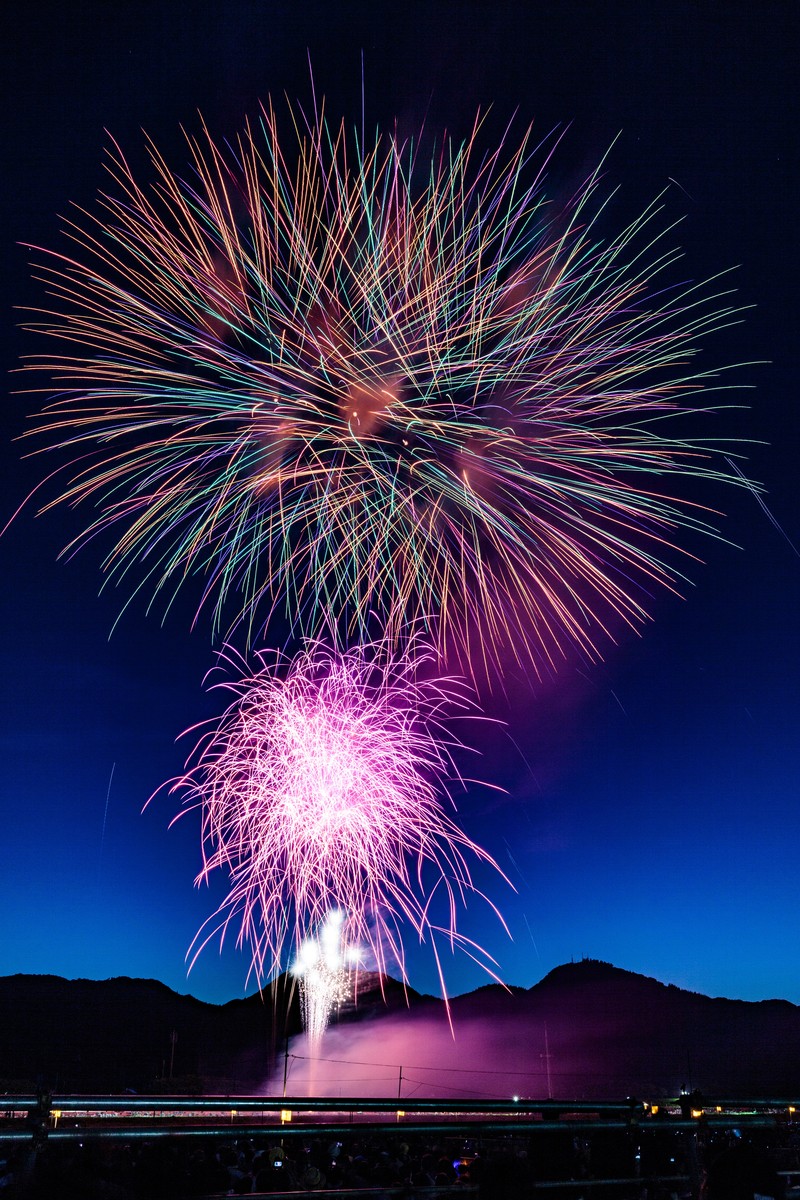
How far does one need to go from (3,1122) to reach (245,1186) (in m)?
24.0

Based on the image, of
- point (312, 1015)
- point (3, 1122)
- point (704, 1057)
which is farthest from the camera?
point (704, 1057)

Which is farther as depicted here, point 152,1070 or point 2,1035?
point 152,1070

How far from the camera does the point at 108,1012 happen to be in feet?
471

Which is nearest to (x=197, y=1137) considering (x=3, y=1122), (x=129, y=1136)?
(x=129, y=1136)

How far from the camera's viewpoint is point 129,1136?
2.99m

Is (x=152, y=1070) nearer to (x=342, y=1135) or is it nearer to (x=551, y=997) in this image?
(x=551, y=997)

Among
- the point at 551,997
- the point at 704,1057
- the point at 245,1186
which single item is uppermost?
the point at 551,997

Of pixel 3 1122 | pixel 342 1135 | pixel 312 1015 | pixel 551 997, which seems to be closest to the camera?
pixel 342 1135

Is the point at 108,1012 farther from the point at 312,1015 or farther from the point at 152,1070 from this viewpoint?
the point at 312,1015

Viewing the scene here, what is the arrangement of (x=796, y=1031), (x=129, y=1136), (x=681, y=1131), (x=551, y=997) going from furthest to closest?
(x=551, y=997) < (x=796, y=1031) < (x=681, y=1131) < (x=129, y=1136)

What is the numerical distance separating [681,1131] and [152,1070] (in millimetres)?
170668

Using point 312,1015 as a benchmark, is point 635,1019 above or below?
above

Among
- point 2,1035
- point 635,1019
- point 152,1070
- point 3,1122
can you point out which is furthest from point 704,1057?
point 3,1122

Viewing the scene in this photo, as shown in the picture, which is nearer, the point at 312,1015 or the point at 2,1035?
the point at 312,1015
